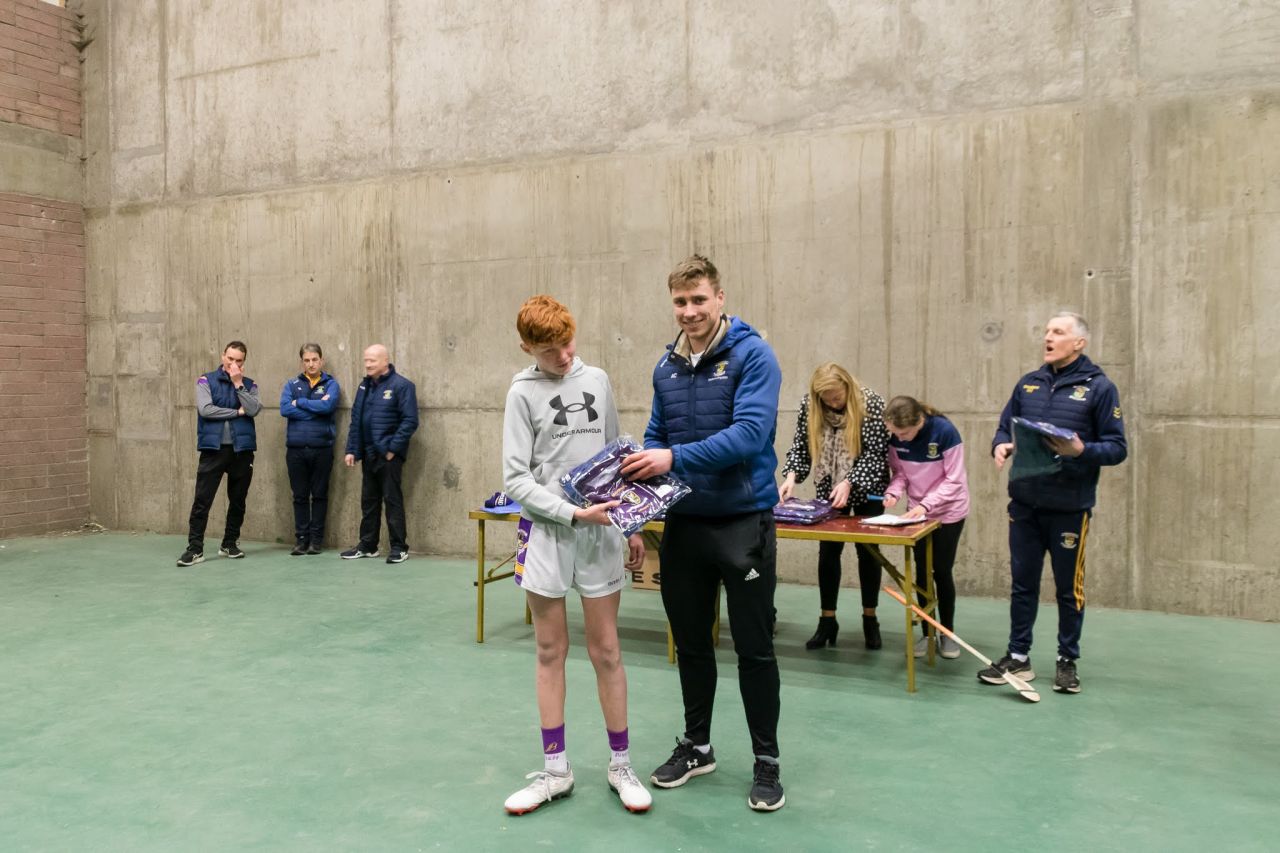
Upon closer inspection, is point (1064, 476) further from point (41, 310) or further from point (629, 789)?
point (41, 310)

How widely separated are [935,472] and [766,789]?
2096mm

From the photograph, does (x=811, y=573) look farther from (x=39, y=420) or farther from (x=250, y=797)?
(x=39, y=420)

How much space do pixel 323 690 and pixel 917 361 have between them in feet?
13.3

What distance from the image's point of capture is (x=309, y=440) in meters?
7.80

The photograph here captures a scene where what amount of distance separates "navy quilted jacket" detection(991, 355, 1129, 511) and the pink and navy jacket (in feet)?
1.48

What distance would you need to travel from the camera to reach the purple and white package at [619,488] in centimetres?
275

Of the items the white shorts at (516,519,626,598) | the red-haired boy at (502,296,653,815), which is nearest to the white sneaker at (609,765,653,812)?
the red-haired boy at (502,296,653,815)

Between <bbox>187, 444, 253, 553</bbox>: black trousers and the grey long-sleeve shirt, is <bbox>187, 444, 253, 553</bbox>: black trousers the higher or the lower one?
the lower one

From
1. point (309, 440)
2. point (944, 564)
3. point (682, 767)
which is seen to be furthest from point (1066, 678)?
point (309, 440)

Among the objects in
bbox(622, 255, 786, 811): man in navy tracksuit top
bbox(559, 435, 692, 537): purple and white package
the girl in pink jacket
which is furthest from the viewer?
the girl in pink jacket

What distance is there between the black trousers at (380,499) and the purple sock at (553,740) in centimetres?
482

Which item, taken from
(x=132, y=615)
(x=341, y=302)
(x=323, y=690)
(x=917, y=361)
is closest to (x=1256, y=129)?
(x=917, y=361)

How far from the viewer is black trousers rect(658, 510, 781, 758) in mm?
2936

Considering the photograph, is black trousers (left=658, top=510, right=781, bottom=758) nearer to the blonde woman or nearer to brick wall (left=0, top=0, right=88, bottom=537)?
the blonde woman
